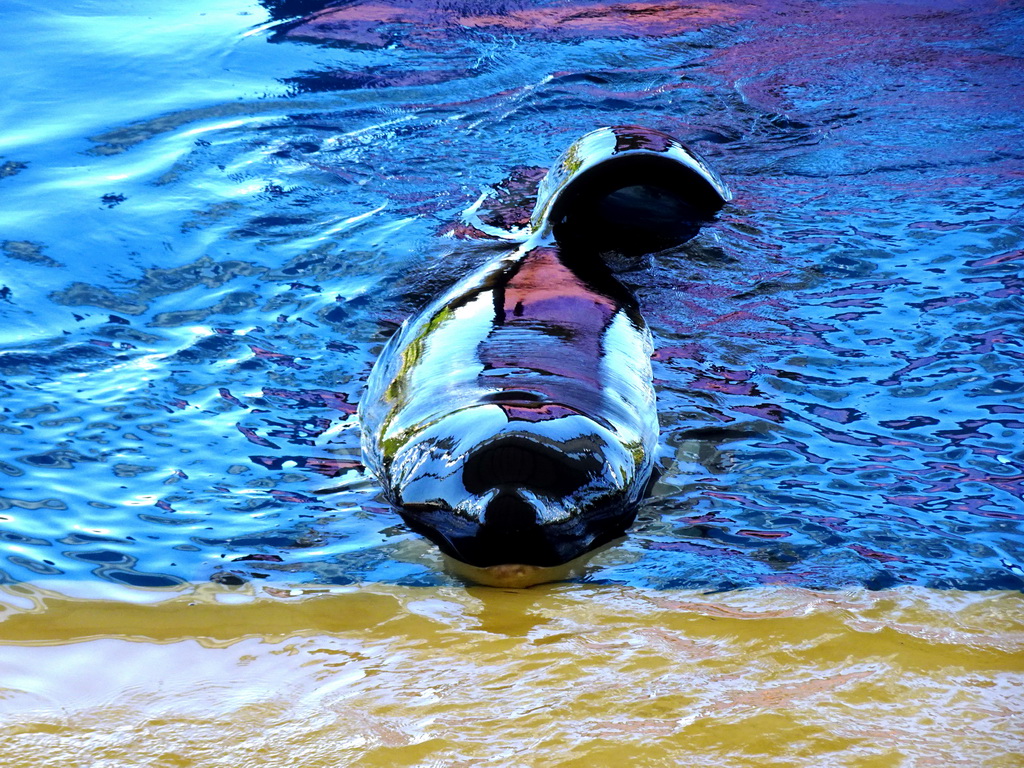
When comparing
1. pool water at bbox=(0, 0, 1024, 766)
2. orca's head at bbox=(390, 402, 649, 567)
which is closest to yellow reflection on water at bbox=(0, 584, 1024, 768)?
pool water at bbox=(0, 0, 1024, 766)

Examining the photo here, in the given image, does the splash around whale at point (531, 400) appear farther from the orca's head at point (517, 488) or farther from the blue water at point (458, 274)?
the blue water at point (458, 274)

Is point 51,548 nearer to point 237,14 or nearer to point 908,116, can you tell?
point 908,116

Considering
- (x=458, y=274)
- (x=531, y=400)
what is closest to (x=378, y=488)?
(x=531, y=400)

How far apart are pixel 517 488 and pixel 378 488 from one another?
2.31 ft

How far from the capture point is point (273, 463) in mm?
3451

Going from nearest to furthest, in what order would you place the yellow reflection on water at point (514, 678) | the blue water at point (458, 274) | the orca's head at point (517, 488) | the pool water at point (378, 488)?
1. the yellow reflection on water at point (514, 678)
2. the pool water at point (378, 488)
3. the orca's head at point (517, 488)
4. the blue water at point (458, 274)

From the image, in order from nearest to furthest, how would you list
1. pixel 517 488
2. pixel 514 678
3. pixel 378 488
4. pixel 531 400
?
pixel 514 678, pixel 517 488, pixel 531 400, pixel 378 488

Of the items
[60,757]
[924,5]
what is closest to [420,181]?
[60,757]

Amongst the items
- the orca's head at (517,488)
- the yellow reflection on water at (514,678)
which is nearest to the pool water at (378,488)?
the yellow reflection on water at (514,678)

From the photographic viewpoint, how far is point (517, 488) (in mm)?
2635

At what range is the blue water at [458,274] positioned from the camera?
119 inches

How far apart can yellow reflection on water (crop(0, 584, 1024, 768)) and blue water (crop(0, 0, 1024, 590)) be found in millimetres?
181

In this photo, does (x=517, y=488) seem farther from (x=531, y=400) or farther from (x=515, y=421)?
(x=531, y=400)

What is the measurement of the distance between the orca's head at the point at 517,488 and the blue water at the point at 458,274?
105 millimetres
